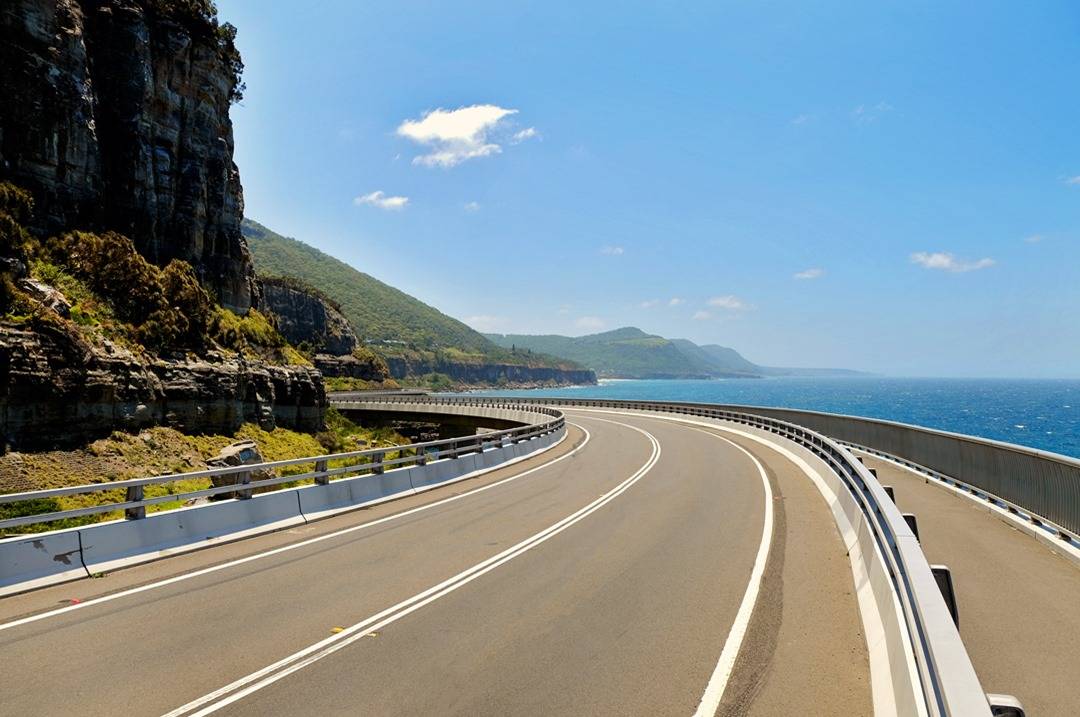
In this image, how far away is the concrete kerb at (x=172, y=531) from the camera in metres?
8.95

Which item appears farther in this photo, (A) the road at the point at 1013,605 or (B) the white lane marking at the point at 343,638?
(A) the road at the point at 1013,605

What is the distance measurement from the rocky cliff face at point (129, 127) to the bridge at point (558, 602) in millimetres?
42485

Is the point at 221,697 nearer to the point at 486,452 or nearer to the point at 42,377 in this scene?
the point at 486,452

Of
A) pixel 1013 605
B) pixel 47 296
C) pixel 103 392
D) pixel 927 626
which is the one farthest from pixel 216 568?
pixel 47 296

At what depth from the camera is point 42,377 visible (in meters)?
34.9

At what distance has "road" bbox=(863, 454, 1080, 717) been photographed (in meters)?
5.82

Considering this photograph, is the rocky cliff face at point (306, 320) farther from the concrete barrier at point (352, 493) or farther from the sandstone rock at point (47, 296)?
the concrete barrier at point (352, 493)

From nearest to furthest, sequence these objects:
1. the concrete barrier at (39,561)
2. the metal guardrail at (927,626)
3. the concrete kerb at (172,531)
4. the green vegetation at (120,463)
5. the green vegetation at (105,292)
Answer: the metal guardrail at (927,626) → the concrete barrier at (39,561) → the concrete kerb at (172,531) → the green vegetation at (120,463) → the green vegetation at (105,292)

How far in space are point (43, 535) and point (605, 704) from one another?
27.0 ft

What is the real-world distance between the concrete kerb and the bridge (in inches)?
1.4

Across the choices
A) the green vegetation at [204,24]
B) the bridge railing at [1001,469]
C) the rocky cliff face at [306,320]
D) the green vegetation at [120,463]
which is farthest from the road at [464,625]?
the rocky cliff face at [306,320]

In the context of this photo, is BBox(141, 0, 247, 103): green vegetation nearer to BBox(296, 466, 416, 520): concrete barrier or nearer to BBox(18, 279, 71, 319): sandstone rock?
BBox(18, 279, 71, 319): sandstone rock

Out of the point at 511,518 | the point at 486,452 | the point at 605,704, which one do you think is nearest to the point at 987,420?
the point at 486,452

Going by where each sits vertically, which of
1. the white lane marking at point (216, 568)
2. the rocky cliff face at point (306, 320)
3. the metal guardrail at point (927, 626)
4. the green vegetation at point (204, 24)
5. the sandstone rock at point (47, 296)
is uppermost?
the green vegetation at point (204, 24)
